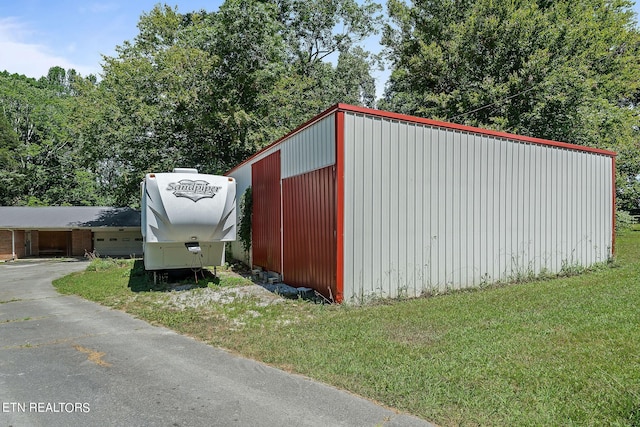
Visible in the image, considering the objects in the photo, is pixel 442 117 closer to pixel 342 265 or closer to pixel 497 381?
pixel 342 265

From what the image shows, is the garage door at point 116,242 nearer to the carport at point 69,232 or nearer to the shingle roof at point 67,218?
the carport at point 69,232

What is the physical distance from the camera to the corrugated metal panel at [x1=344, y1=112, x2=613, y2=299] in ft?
24.5

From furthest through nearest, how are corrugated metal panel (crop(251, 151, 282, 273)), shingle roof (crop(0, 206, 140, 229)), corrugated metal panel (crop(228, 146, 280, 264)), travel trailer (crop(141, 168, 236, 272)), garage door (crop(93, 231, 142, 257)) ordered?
garage door (crop(93, 231, 142, 257)), shingle roof (crop(0, 206, 140, 229)), corrugated metal panel (crop(228, 146, 280, 264)), corrugated metal panel (crop(251, 151, 282, 273)), travel trailer (crop(141, 168, 236, 272))

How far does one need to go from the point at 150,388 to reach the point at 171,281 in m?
7.17

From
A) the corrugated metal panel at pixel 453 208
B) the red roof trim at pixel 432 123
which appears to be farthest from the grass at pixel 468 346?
the red roof trim at pixel 432 123

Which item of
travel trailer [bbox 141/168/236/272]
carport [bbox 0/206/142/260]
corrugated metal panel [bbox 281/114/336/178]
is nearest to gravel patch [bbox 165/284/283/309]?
travel trailer [bbox 141/168/236/272]

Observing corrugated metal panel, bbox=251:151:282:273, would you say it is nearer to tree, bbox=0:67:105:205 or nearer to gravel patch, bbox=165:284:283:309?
gravel patch, bbox=165:284:283:309

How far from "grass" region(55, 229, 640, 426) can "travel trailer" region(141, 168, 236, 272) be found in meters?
1.46

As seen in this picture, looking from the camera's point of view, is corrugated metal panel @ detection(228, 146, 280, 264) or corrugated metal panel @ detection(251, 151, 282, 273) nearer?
corrugated metal panel @ detection(251, 151, 282, 273)

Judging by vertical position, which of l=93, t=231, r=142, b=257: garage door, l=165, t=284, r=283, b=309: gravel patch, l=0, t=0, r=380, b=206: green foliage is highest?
l=0, t=0, r=380, b=206: green foliage

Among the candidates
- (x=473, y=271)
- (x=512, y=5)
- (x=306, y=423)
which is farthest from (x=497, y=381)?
(x=512, y=5)

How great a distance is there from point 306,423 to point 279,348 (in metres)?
1.88

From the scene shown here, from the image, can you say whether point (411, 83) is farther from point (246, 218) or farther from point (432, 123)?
point (432, 123)

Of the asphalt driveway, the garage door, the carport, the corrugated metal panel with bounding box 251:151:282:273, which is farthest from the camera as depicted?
the garage door
